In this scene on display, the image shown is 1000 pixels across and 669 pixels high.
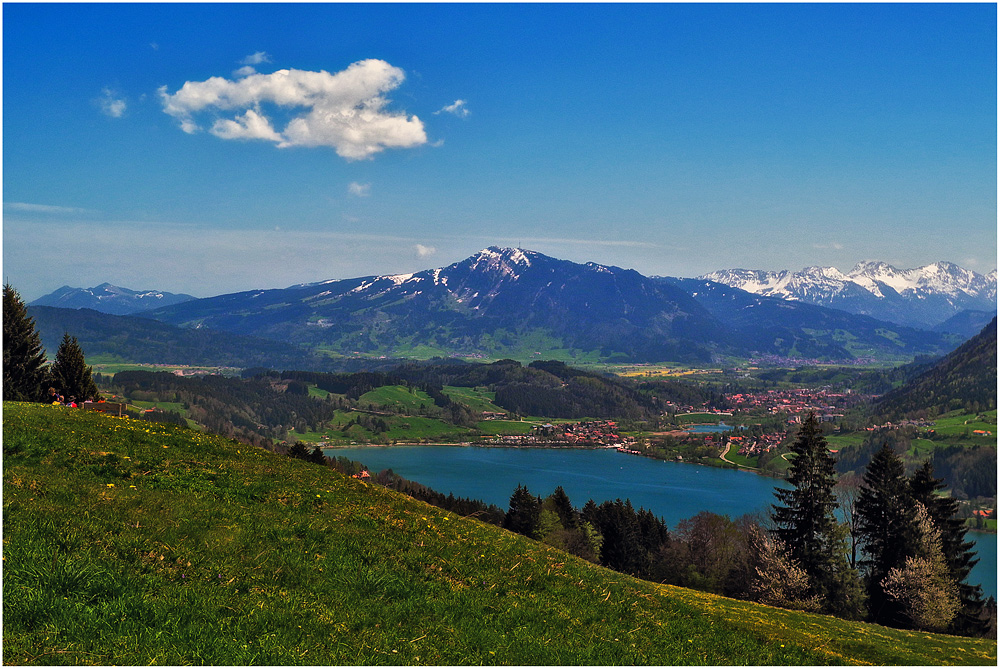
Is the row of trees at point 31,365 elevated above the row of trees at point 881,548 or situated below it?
above

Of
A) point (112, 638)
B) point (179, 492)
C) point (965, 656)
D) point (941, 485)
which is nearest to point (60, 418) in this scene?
point (179, 492)

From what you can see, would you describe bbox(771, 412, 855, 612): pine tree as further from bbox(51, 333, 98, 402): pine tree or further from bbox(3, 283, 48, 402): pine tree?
bbox(3, 283, 48, 402): pine tree

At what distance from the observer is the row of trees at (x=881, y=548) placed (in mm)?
43875

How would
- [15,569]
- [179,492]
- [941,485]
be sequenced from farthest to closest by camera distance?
[941,485], [179,492], [15,569]

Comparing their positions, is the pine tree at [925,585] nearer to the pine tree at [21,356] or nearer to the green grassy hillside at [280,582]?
the green grassy hillside at [280,582]

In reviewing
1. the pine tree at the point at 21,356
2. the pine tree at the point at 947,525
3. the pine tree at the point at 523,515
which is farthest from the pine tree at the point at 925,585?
the pine tree at the point at 21,356

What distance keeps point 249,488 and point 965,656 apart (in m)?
26.2

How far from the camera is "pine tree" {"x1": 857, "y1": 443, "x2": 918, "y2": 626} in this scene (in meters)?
47.9

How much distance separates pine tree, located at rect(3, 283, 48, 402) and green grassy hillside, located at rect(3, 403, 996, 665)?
40755 millimetres

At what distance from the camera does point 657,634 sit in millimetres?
13180

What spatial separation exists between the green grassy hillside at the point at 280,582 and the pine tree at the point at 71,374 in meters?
43.1

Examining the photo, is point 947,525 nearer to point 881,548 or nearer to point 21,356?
point 881,548

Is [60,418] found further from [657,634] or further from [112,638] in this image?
[657,634]

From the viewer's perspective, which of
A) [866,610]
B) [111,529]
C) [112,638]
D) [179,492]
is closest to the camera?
[112,638]
